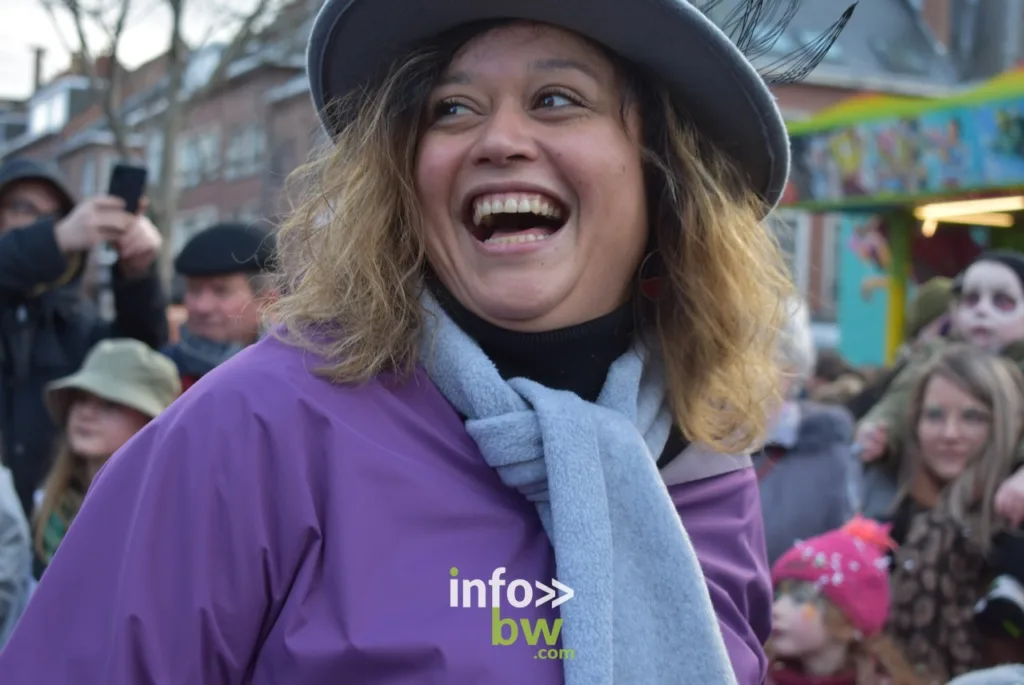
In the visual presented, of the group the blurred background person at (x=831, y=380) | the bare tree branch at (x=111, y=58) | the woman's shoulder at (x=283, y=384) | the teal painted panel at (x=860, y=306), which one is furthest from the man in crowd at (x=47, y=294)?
the teal painted panel at (x=860, y=306)

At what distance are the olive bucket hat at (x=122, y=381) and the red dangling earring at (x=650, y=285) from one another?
1.92 metres

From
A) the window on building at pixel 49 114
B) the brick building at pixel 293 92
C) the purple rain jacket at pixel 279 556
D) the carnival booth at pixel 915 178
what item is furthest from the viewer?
the window on building at pixel 49 114

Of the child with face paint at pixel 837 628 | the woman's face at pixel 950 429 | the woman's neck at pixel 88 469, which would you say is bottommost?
the child with face paint at pixel 837 628

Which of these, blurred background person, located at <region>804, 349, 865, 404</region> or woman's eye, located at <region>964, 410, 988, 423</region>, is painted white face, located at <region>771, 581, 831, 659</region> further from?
blurred background person, located at <region>804, 349, 865, 404</region>

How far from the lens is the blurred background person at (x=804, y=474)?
3592 mm

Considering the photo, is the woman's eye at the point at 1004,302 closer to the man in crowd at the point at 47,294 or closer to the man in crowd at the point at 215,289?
the man in crowd at the point at 215,289

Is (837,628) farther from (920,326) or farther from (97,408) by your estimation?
(920,326)

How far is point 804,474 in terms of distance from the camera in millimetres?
3699

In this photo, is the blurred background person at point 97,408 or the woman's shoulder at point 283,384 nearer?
the woman's shoulder at point 283,384

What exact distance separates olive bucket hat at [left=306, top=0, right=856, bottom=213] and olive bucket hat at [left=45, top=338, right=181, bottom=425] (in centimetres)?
179

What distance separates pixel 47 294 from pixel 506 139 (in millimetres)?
2513

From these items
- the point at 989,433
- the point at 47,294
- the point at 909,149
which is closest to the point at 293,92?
the point at 909,149

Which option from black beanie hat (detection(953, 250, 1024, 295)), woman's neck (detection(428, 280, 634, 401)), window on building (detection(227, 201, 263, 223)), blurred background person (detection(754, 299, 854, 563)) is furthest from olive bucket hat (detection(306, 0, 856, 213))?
window on building (detection(227, 201, 263, 223))

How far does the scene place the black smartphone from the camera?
3.40 m
